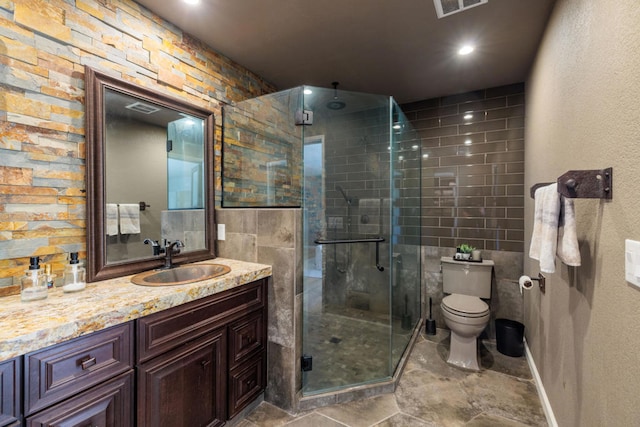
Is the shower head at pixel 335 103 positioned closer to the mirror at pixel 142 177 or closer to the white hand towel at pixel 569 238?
the mirror at pixel 142 177

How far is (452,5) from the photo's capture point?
1.71 metres

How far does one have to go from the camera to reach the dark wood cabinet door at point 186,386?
1.23 meters

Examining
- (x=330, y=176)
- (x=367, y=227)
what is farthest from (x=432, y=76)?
(x=367, y=227)

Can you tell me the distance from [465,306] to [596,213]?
1.53 metres

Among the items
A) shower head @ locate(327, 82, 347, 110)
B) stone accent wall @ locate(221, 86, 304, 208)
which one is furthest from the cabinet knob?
shower head @ locate(327, 82, 347, 110)

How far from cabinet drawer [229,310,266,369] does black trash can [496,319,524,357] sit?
2223 millimetres

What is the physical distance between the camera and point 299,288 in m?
1.90

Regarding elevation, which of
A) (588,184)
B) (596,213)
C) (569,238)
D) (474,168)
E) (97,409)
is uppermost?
(474,168)

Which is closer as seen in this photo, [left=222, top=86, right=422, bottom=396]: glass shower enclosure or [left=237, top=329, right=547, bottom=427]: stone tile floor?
A: [left=237, top=329, right=547, bottom=427]: stone tile floor

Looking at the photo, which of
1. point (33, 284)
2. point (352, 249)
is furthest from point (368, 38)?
point (33, 284)

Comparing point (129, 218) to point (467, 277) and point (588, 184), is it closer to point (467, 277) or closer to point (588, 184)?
point (588, 184)

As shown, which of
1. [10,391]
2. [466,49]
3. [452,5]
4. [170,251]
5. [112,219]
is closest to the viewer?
[10,391]

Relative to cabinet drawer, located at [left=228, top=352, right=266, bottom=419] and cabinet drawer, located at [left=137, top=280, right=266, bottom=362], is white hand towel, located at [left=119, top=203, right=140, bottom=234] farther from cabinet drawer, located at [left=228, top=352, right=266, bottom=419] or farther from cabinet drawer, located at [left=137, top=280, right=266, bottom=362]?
cabinet drawer, located at [left=228, top=352, right=266, bottom=419]

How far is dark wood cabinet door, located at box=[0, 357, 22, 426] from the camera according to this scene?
2.74 feet
